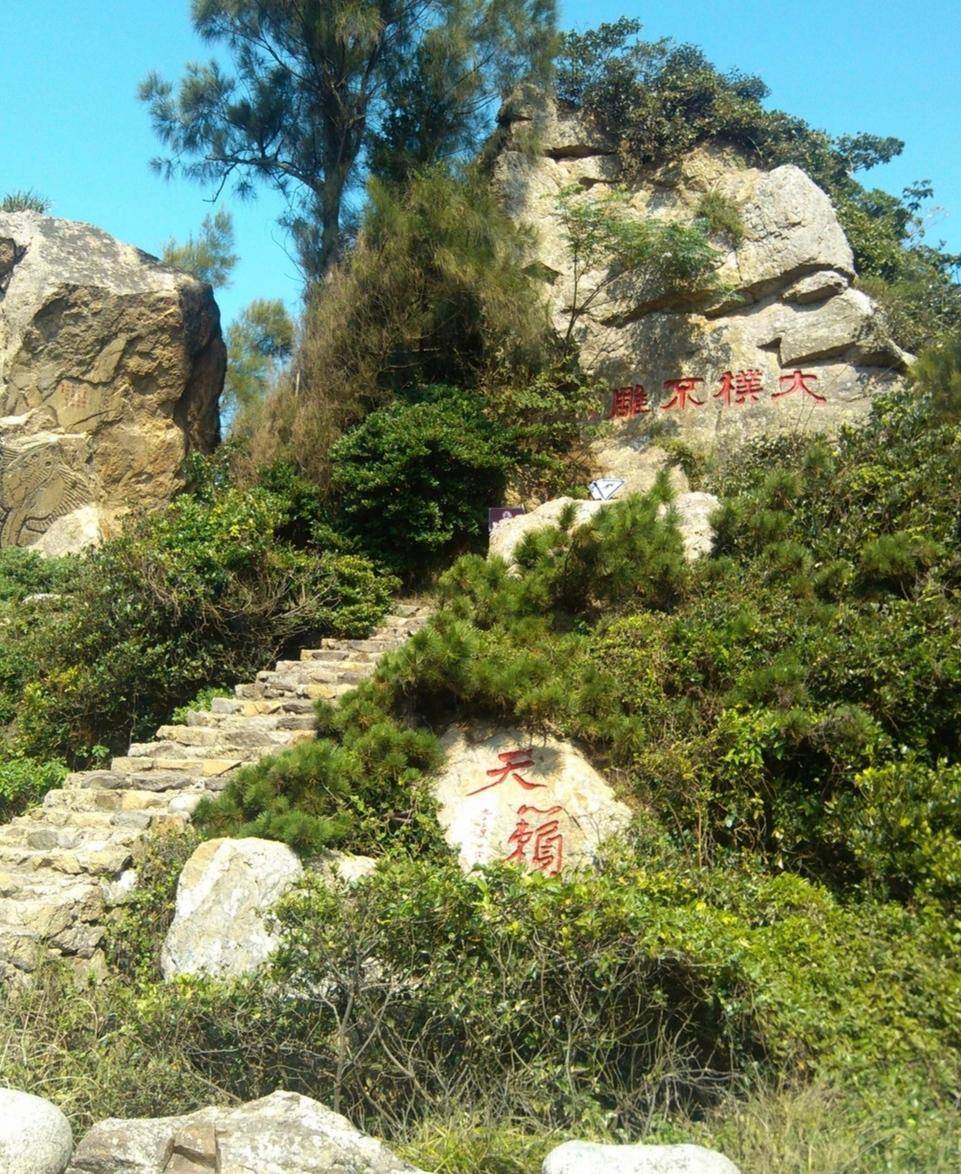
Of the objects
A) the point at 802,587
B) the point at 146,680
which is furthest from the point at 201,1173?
the point at 146,680

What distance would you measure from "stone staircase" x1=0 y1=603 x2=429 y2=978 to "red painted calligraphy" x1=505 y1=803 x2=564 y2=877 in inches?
84.1

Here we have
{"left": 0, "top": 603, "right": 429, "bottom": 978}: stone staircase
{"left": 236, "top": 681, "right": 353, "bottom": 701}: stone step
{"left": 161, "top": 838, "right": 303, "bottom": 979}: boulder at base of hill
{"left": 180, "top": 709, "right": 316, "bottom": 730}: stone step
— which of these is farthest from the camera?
{"left": 236, "top": 681, "right": 353, "bottom": 701}: stone step

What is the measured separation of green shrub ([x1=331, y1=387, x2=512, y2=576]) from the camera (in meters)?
12.1

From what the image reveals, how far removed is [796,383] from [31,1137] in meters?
11.4

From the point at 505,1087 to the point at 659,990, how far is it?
72 centimetres

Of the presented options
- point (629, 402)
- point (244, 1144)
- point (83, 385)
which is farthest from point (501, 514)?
point (244, 1144)

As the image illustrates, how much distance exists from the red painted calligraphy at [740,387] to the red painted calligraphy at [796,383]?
23cm

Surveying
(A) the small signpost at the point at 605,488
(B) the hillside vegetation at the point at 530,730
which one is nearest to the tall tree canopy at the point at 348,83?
(B) the hillside vegetation at the point at 530,730

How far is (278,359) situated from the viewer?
1584 centimetres

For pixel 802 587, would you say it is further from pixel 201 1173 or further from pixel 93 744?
pixel 93 744

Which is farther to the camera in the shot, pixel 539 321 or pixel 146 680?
pixel 539 321

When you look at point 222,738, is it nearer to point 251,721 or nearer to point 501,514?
point 251,721

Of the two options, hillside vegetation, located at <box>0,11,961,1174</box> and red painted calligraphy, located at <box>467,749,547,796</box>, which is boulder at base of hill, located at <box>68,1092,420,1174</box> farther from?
red painted calligraphy, located at <box>467,749,547,796</box>

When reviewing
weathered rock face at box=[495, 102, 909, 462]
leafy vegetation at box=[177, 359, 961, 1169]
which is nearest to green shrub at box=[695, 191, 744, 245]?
weathered rock face at box=[495, 102, 909, 462]
